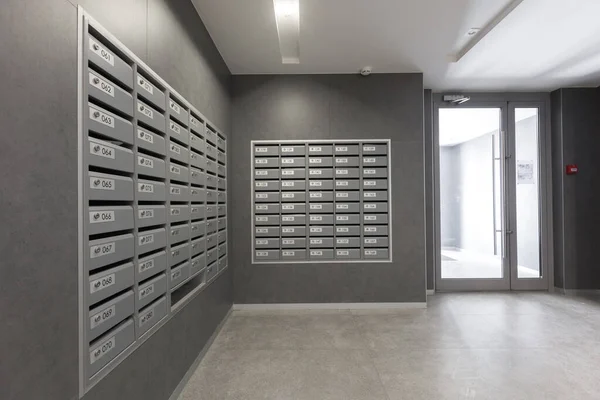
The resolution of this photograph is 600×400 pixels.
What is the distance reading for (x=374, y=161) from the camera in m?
3.74

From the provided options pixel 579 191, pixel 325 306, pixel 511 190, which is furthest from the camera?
pixel 511 190

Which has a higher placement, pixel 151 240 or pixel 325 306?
pixel 151 240

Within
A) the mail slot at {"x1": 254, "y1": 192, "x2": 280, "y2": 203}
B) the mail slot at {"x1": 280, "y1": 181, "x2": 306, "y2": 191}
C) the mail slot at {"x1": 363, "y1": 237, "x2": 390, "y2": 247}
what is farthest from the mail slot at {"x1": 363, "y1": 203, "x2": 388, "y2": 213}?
the mail slot at {"x1": 254, "y1": 192, "x2": 280, "y2": 203}

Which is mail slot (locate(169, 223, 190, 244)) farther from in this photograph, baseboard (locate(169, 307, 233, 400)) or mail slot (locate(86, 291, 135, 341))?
baseboard (locate(169, 307, 233, 400))

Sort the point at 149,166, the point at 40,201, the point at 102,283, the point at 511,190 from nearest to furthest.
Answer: the point at 40,201, the point at 102,283, the point at 149,166, the point at 511,190

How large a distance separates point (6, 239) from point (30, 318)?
0.25 m

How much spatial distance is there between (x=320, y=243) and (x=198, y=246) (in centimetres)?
167

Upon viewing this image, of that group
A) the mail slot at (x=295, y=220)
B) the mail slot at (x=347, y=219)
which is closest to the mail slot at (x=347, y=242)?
the mail slot at (x=347, y=219)

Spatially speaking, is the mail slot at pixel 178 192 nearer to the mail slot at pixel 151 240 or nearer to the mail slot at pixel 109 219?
the mail slot at pixel 151 240

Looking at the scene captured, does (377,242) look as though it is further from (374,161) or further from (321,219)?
(374,161)

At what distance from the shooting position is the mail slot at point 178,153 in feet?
6.46

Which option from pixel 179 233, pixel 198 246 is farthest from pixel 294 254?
pixel 179 233

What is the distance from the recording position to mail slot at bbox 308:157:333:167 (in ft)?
12.2

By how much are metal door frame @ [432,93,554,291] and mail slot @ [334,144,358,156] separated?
1.35 metres
